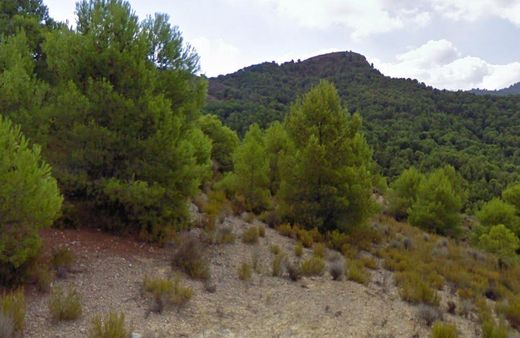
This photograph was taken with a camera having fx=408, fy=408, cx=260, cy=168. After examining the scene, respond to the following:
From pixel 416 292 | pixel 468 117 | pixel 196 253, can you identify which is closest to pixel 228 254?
pixel 196 253

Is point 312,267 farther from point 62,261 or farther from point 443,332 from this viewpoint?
point 62,261

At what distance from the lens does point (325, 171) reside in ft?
50.0

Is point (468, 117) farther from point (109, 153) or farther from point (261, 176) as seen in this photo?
point (109, 153)

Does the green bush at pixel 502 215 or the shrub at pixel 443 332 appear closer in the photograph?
the shrub at pixel 443 332

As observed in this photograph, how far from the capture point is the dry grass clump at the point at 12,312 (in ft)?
17.8

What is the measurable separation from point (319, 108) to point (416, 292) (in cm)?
835

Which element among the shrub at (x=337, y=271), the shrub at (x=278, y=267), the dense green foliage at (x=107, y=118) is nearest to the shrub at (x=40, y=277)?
the dense green foliage at (x=107, y=118)

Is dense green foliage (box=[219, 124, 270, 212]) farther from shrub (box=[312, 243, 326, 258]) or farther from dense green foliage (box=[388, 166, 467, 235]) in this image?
dense green foliage (box=[388, 166, 467, 235])

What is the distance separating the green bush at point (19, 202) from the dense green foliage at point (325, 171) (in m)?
10.0

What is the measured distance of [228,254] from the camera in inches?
453

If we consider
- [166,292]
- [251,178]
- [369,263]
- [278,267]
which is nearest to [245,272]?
[278,267]

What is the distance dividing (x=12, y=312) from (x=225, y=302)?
3.86m

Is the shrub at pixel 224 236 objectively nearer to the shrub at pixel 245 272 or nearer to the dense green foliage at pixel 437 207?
the shrub at pixel 245 272

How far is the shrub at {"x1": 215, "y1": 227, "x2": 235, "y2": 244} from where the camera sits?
12258mm
